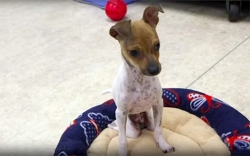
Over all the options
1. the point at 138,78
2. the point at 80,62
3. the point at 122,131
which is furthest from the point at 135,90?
the point at 80,62

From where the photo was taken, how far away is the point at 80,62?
2359mm

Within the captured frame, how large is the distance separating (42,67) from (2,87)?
0.83 ft

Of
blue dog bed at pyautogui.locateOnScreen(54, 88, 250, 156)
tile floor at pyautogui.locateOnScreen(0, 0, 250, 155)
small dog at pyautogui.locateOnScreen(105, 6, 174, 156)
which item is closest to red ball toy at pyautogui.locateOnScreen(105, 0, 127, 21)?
tile floor at pyautogui.locateOnScreen(0, 0, 250, 155)

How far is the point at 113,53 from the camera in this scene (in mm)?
2410

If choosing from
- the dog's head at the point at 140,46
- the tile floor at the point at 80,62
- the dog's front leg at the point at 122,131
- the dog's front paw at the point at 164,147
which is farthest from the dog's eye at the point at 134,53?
the tile floor at the point at 80,62

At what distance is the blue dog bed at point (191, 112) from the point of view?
4.88ft

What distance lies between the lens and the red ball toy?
8.93ft

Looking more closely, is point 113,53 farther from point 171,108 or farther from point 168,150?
point 168,150

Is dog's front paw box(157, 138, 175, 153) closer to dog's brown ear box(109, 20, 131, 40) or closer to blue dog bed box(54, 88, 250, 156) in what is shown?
blue dog bed box(54, 88, 250, 156)

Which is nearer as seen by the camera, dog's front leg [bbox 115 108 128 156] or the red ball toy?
dog's front leg [bbox 115 108 128 156]

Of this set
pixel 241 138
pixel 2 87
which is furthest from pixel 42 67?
pixel 241 138

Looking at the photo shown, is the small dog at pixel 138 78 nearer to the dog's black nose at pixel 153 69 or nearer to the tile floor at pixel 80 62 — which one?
the dog's black nose at pixel 153 69

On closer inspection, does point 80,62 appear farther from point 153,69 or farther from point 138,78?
point 153,69

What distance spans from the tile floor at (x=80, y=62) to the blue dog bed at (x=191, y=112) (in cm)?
18
